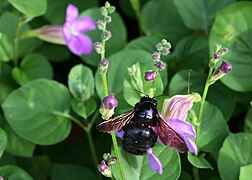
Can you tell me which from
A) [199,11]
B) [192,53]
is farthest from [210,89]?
[199,11]

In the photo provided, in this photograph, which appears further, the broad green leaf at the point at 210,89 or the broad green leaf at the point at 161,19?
the broad green leaf at the point at 161,19

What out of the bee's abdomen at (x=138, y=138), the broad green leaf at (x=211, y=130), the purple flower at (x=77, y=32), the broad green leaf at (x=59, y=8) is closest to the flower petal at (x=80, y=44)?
the purple flower at (x=77, y=32)

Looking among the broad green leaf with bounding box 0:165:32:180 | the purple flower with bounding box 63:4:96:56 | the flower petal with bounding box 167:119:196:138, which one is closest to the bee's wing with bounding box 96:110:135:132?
the flower petal with bounding box 167:119:196:138

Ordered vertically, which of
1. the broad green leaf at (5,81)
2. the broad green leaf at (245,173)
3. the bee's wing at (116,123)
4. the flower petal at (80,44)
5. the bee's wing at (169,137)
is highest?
the bee's wing at (116,123)

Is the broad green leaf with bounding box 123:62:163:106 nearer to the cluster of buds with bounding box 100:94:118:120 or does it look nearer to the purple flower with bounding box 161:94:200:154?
the purple flower with bounding box 161:94:200:154

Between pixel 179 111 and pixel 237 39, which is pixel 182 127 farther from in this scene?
pixel 237 39

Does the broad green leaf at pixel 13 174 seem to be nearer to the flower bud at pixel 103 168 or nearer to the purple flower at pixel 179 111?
the flower bud at pixel 103 168

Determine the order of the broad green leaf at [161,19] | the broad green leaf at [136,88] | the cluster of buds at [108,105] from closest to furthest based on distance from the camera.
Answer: the cluster of buds at [108,105] → the broad green leaf at [136,88] → the broad green leaf at [161,19]

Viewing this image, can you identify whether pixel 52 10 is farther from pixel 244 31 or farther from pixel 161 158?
pixel 161 158
